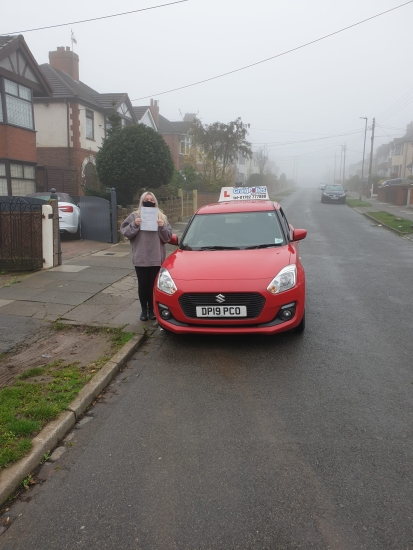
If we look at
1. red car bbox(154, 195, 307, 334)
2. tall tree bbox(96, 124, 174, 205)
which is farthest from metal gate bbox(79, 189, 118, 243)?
red car bbox(154, 195, 307, 334)

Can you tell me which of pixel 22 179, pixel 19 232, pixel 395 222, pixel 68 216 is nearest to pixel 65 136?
pixel 22 179

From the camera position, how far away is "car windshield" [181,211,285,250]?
623cm

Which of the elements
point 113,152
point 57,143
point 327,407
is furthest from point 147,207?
point 57,143

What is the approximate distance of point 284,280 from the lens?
17.1ft

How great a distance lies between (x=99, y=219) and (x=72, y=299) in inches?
271

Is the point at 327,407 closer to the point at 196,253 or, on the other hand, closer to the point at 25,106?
the point at 196,253

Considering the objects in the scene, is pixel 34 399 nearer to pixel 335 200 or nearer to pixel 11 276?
pixel 11 276

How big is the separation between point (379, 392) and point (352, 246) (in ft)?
35.5

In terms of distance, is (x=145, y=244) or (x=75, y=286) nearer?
(x=145, y=244)

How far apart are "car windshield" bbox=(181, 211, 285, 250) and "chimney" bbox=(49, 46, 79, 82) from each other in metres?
28.4

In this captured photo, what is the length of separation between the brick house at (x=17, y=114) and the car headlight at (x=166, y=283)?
48.4ft

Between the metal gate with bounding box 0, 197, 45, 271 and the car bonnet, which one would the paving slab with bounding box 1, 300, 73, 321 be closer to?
the car bonnet

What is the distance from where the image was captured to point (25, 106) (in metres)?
19.5

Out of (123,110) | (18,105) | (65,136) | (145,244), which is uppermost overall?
(123,110)
